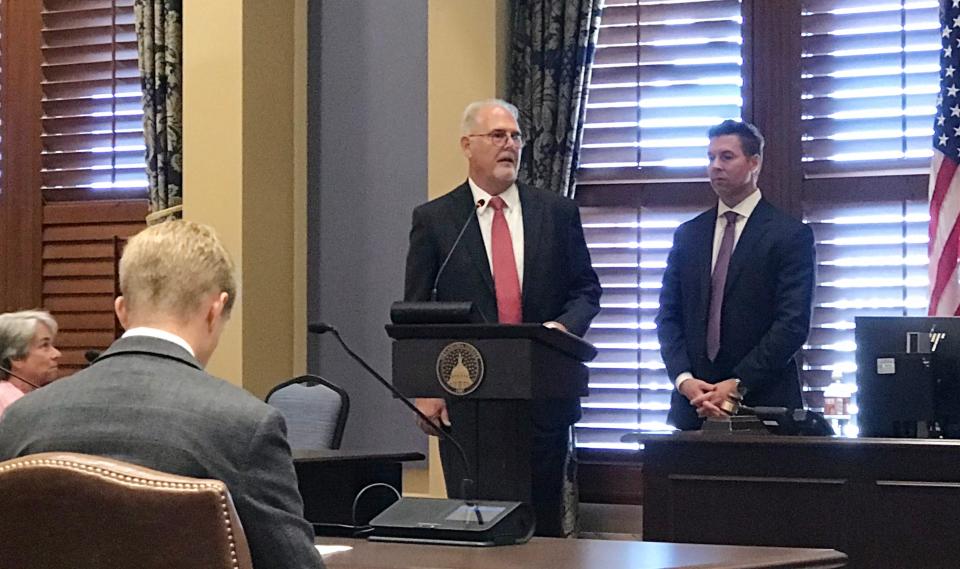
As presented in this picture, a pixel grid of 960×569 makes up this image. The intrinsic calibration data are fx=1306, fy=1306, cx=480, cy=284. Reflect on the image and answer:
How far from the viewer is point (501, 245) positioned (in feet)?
13.6

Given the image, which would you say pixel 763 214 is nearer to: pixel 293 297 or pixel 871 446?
pixel 871 446

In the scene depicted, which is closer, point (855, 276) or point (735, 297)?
point (735, 297)

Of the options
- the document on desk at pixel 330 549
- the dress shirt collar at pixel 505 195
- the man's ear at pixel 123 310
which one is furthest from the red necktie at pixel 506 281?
the man's ear at pixel 123 310

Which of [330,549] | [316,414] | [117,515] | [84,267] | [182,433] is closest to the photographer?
[117,515]

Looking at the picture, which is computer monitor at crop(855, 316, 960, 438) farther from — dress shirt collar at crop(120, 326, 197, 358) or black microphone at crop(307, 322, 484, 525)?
dress shirt collar at crop(120, 326, 197, 358)

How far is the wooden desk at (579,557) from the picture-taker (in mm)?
2084

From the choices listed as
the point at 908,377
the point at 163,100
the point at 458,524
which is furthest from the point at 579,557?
the point at 163,100

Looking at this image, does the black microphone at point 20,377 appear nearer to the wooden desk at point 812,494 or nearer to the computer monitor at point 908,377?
the wooden desk at point 812,494

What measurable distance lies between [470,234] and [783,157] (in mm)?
1708

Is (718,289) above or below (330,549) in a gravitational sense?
above

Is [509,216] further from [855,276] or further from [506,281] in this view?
[855,276]

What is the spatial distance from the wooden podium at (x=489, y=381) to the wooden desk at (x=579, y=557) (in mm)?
473

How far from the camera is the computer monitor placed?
148 inches

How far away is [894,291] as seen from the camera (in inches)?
200
